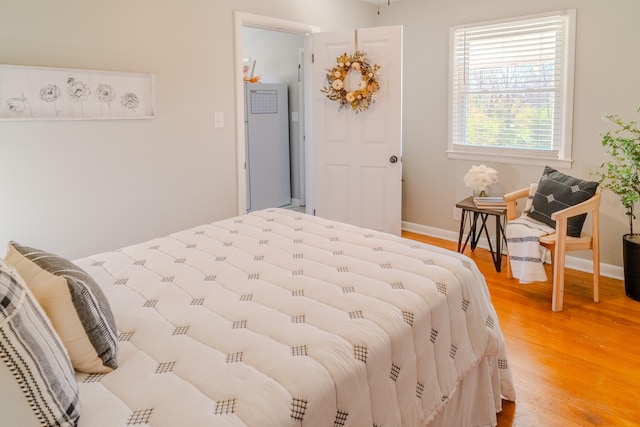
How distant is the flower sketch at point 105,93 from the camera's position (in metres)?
2.83

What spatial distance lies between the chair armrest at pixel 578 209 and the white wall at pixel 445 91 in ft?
2.09

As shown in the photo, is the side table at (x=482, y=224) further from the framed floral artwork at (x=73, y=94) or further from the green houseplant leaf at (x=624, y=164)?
the framed floral artwork at (x=73, y=94)

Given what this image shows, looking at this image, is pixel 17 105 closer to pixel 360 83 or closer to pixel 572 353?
pixel 360 83

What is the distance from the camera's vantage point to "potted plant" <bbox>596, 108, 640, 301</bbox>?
3.02 metres

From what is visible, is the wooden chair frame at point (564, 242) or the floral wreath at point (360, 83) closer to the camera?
the wooden chair frame at point (564, 242)

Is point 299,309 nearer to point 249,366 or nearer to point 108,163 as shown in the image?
point 249,366

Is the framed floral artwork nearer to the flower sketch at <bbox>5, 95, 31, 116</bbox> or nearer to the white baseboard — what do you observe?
the flower sketch at <bbox>5, 95, 31, 116</bbox>

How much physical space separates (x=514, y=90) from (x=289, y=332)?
3435 millimetres

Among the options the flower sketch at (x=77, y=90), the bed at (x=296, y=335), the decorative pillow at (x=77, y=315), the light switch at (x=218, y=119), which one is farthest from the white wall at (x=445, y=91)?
the decorative pillow at (x=77, y=315)

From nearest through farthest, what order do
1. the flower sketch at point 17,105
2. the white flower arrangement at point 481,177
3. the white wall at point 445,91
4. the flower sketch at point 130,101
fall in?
1. the flower sketch at point 17,105
2. the flower sketch at point 130,101
3. the white wall at point 445,91
4. the white flower arrangement at point 481,177

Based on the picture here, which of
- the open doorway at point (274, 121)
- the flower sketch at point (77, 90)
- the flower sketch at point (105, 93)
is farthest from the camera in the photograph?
the open doorway at point (274, 121)

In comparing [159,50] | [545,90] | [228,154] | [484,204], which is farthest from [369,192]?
[159,50]

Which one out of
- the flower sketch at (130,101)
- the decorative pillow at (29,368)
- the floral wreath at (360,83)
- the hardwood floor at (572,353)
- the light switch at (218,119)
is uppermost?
the floral wreath at (360,83)

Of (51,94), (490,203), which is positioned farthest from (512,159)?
(51,94)
